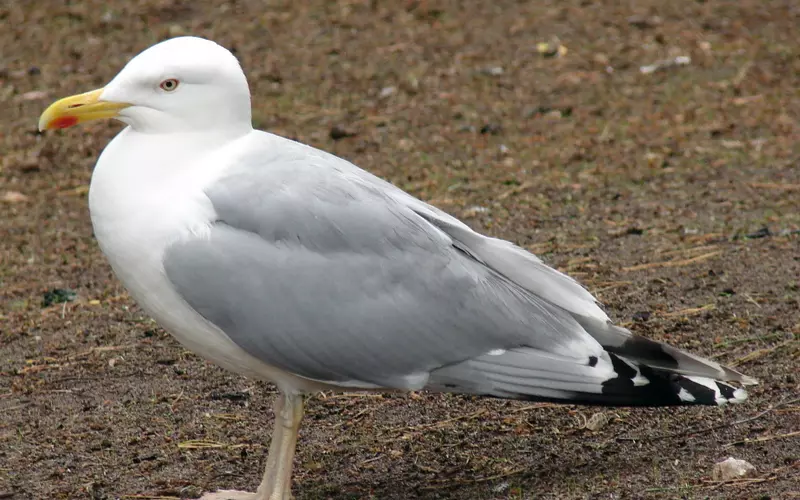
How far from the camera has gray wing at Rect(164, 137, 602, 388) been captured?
362 centimetres

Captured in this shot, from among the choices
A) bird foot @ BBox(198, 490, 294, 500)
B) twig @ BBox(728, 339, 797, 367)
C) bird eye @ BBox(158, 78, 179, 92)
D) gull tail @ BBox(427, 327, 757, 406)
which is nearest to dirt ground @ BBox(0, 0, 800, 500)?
twig @ BBox(728, 339, 797, 367)

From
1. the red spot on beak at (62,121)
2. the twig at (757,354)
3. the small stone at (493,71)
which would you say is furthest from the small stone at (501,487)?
the small stone at (493,71)

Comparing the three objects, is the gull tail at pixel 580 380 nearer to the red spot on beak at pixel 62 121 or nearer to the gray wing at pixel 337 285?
the gray wing at pixel 337 285

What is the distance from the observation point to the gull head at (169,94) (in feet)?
12.4

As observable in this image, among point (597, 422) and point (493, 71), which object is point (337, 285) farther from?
point (493, 71)

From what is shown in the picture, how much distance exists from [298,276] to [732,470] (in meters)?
1.49

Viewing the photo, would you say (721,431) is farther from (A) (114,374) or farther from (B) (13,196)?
(B) (13,196)

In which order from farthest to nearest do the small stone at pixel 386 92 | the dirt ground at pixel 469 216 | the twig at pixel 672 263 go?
the small stone at pixel 386 92
the twig at pixel 672 263
the dirt ground at pixel 469 216

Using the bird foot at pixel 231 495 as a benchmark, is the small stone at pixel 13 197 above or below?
above

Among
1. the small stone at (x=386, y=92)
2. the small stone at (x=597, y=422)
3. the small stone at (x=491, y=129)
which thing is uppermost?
the small stone at (x=386, y=92)

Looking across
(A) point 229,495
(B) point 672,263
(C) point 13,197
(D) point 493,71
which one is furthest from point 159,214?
(D) point 493,71

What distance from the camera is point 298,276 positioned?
144 inches

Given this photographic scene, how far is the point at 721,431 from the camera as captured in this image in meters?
4.21

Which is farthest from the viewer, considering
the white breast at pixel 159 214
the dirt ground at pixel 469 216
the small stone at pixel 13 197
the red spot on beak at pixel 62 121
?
the small stone at pixel 13 197
